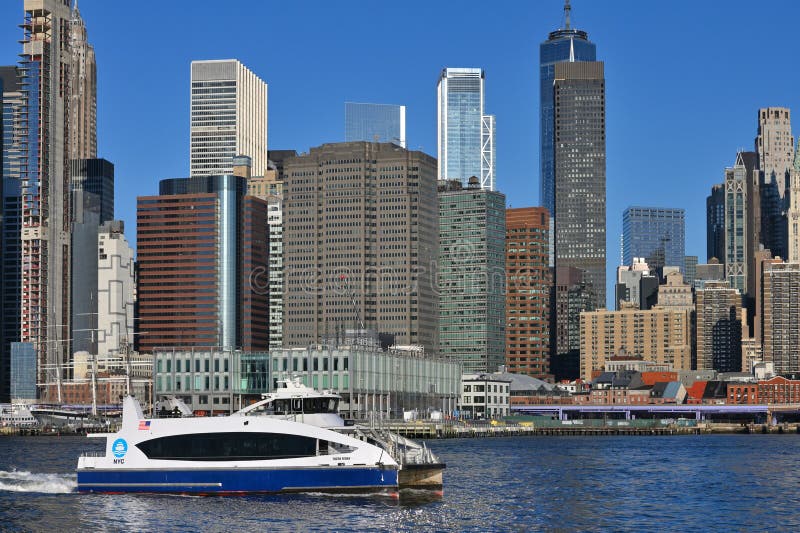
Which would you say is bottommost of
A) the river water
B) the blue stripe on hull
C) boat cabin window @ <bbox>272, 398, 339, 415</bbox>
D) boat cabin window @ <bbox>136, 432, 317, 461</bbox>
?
the river water

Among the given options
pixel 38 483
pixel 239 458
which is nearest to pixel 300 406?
pixel 239 458

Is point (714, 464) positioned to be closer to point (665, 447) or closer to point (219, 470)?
point (665, 447)

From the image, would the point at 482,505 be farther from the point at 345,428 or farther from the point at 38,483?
the point at 38,483

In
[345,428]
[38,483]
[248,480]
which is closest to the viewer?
[248,480]

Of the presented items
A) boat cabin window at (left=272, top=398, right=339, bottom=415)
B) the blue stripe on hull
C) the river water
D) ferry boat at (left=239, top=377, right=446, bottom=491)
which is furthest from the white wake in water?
boat cabin window at (left=272, top=398, right=339, bottom=415)

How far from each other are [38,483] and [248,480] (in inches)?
720

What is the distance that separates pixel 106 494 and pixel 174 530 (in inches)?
480

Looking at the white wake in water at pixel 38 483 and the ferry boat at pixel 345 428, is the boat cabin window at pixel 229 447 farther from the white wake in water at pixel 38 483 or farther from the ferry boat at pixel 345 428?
the white wake in water at pixel 38 483

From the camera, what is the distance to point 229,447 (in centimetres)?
7544

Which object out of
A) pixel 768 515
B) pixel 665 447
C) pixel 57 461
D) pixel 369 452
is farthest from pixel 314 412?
pixel 665 447

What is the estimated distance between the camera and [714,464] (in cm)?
12506

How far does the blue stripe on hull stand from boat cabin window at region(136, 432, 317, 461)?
2.69 feet

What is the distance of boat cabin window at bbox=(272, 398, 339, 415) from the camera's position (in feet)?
268

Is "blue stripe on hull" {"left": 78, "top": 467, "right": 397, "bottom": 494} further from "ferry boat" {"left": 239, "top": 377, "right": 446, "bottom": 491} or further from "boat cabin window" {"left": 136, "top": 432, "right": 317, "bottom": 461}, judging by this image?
"ferry boat" {"left": 239, "top": 377, "right": 446, "bottom": 491}
